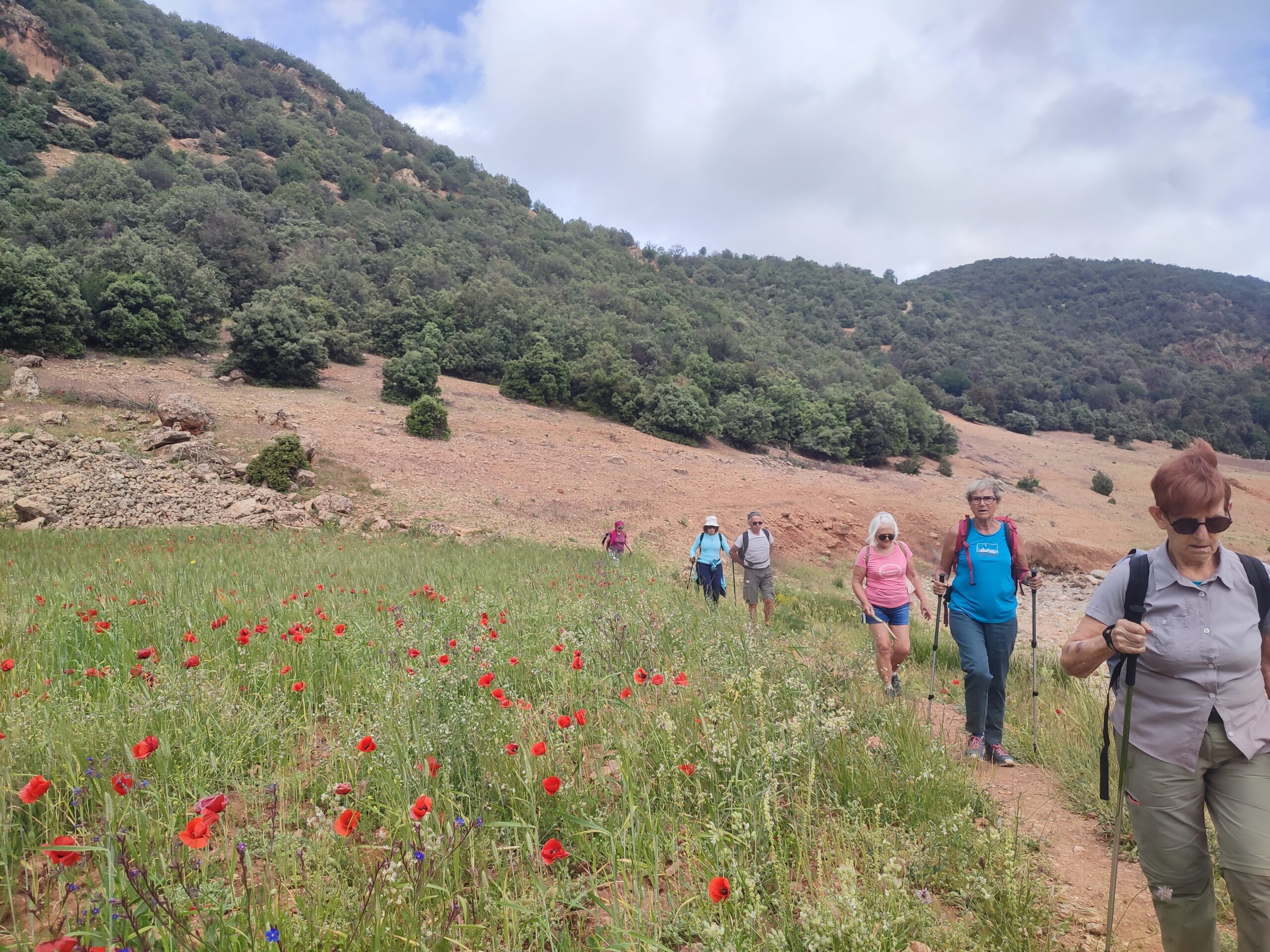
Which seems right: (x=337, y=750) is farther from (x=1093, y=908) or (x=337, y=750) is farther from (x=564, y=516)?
(x=564, y=516)

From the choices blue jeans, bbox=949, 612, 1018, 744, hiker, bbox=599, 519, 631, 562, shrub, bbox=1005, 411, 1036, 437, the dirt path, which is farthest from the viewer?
shrub, bbox=1005, 411, 1036, 437

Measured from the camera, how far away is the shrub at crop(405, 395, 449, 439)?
21109 millimetres

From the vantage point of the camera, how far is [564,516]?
1741cm

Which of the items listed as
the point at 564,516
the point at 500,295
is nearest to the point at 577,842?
the point at 564,516

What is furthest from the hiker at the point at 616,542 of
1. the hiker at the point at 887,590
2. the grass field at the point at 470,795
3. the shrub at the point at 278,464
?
the shrub at the point at 278,464

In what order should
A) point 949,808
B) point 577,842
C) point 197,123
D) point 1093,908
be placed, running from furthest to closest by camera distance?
point 197,123 → point 949,808 → point 1093,908 → point 577,842

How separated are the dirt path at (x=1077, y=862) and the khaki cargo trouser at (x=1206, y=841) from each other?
12.0 inches

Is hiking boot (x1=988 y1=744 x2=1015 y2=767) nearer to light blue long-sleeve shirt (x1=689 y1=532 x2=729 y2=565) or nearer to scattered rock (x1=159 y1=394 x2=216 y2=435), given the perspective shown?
light blue long-sleeve shirt (x1=689 y1=532 x2=729 y2=565)

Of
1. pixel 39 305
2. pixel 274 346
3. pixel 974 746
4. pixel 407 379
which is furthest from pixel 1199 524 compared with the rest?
pixel 39 305

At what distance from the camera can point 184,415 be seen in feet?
52.5

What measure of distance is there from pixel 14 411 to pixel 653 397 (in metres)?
23.4

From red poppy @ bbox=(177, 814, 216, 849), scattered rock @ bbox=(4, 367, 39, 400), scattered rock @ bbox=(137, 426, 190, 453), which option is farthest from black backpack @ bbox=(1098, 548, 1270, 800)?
scattered rock @ bbox=(4, 367, 39, 400)

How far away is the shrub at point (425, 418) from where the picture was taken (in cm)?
2111

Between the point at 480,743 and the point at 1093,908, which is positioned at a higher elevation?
the point at 480,743
